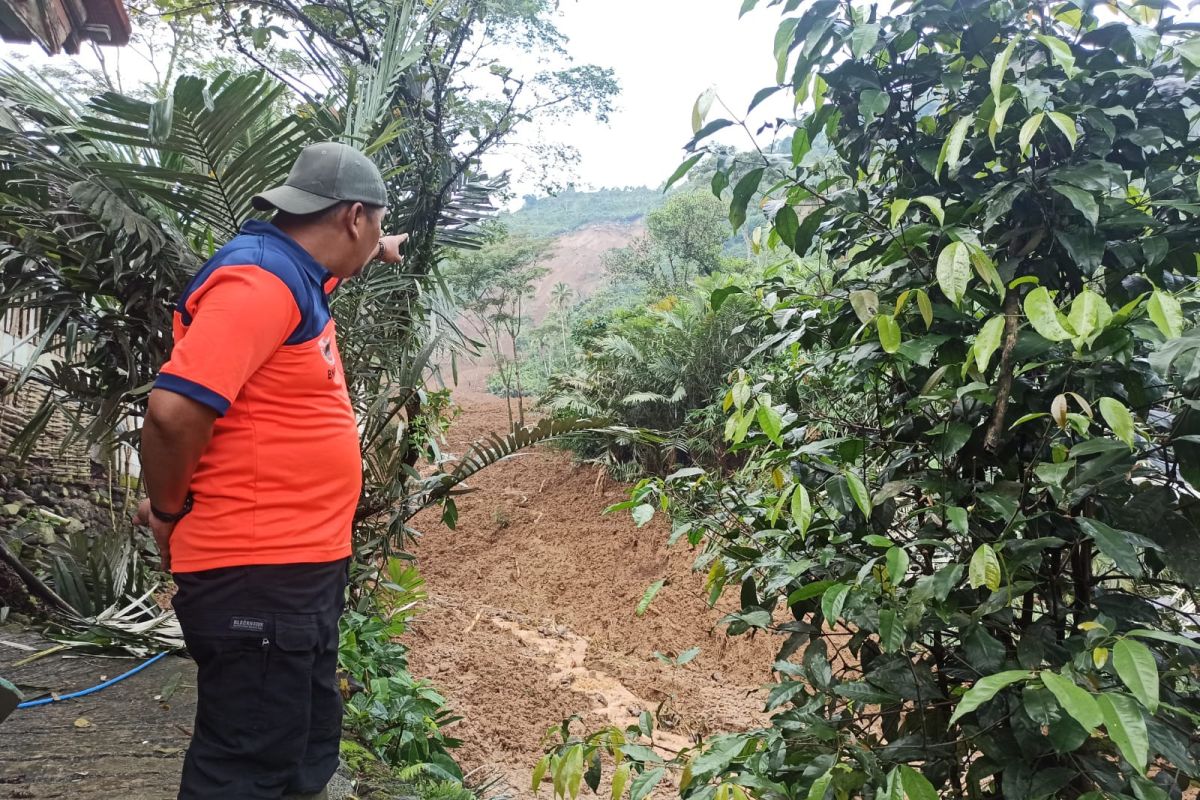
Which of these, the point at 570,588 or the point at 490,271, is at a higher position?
the point at 490,271

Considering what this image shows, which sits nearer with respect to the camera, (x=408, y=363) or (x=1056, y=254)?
(x=1056, y=254)

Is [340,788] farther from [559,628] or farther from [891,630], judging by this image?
[559,628]

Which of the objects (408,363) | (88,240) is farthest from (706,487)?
(88,240)

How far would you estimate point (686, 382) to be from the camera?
342 inches

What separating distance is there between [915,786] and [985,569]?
32cm

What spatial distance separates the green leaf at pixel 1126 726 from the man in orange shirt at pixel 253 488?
50.0 inches

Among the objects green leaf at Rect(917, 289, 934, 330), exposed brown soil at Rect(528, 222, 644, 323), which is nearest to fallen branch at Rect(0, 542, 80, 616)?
green leaf at Rect(917, 289, 934, 330)

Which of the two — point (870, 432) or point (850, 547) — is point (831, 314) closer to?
point (870, 432)

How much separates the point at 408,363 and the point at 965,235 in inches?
100

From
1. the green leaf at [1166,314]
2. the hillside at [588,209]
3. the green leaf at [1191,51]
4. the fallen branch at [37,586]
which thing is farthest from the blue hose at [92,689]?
the hillside at [588,209]

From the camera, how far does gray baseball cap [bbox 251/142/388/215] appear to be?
1.54 metres

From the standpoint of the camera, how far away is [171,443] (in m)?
1.33

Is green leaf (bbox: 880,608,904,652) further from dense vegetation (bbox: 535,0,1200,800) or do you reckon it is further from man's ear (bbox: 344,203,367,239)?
man's ear (bbox: 344,203,367,239)

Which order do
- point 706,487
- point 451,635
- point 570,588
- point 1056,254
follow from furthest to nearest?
1. point 570,588
2. point 451,635
3. point 706,487
4. point 1056,254
